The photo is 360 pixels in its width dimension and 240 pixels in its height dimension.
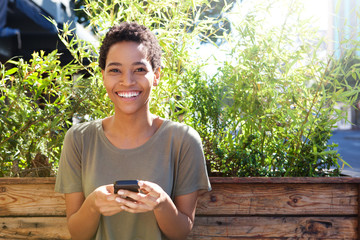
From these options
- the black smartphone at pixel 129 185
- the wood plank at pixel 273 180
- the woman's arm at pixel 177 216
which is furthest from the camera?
the wood plank at pixel 273 180

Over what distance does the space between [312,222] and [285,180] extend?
0.80ft

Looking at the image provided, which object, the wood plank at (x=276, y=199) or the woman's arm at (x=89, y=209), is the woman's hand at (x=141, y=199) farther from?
the wood plank at (x=276, y=199)

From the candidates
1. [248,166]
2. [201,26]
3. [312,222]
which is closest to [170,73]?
[201,26]

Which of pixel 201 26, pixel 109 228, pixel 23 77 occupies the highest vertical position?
pixel 201 26

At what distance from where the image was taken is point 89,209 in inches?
50.4

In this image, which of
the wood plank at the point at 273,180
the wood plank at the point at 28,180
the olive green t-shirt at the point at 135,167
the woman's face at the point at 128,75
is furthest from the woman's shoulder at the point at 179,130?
the wood plank at the point at 28,180

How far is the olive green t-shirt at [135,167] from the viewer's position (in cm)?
140

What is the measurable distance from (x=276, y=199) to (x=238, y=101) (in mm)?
498

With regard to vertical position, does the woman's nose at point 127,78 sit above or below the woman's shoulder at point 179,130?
above

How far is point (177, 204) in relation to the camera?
1.42m

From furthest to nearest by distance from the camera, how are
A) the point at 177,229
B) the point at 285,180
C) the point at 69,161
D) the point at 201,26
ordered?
the point at 201,26
the point at 285,180
the point at 69,161
the point at 177,229

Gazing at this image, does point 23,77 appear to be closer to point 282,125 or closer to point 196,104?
point 196,104

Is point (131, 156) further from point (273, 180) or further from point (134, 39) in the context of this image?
point (273, 180)

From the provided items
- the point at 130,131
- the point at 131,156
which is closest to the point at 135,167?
the point at 131,156
